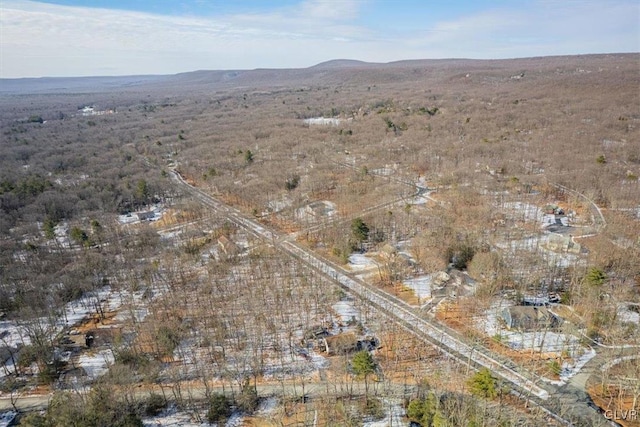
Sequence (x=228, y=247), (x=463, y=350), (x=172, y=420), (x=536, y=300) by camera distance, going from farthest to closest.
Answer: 1. (x=228, y=247)
2. (x=536, y=300)
3. (x=463, y=350)
4. (x=172, y=420)

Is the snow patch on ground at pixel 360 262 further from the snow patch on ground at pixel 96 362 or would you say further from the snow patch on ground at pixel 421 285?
the snow patch on ground at pixel 96 362

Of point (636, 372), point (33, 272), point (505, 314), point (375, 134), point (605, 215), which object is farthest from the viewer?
point (375, 134)

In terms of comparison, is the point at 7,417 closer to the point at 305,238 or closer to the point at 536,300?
the point at 305,238

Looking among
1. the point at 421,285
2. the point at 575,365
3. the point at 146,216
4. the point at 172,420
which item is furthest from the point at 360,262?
the point at 146,216

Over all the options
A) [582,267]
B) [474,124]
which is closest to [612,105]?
[474,124]

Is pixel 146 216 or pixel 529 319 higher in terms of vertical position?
pixel 146 216

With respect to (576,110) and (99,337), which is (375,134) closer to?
(576,110)

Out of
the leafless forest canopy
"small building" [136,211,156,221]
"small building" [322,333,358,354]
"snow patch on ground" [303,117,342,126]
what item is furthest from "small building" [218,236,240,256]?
"snow patch on ground" [303,117,342,126]


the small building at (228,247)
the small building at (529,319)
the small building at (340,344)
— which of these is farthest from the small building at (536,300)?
the small building at (228,247)
